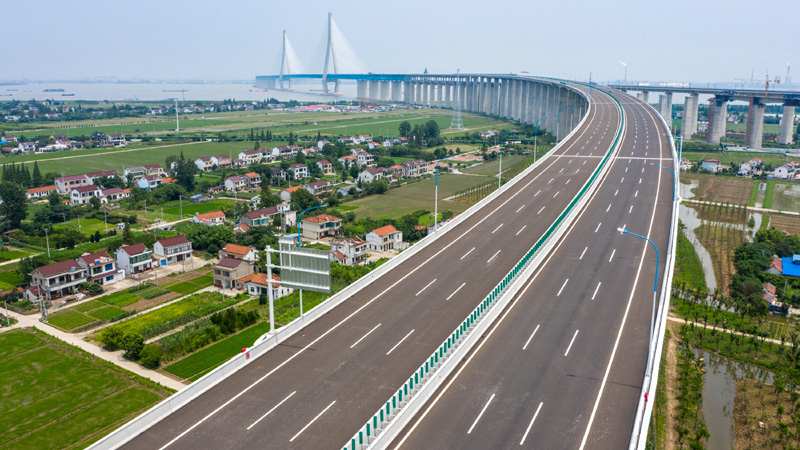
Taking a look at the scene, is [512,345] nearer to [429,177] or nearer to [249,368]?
[249,368]

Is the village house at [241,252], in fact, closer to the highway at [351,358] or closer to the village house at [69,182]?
the highway at [351,358]

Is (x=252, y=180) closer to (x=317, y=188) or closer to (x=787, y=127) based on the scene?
(x=317, y=188)

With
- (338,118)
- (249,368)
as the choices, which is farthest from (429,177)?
(338,118)

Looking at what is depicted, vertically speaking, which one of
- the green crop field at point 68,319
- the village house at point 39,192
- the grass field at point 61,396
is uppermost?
the village house at point 39,192

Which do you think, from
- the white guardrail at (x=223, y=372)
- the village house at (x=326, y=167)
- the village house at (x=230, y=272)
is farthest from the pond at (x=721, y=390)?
the village house at (x=326, y=167)

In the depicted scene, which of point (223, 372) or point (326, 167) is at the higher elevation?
point (326, 167)

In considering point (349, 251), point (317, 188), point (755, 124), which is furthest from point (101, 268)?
point (755, 124)

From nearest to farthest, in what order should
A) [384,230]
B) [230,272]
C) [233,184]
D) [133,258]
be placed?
[230,272], [133,258], [384,230], [233,184]
